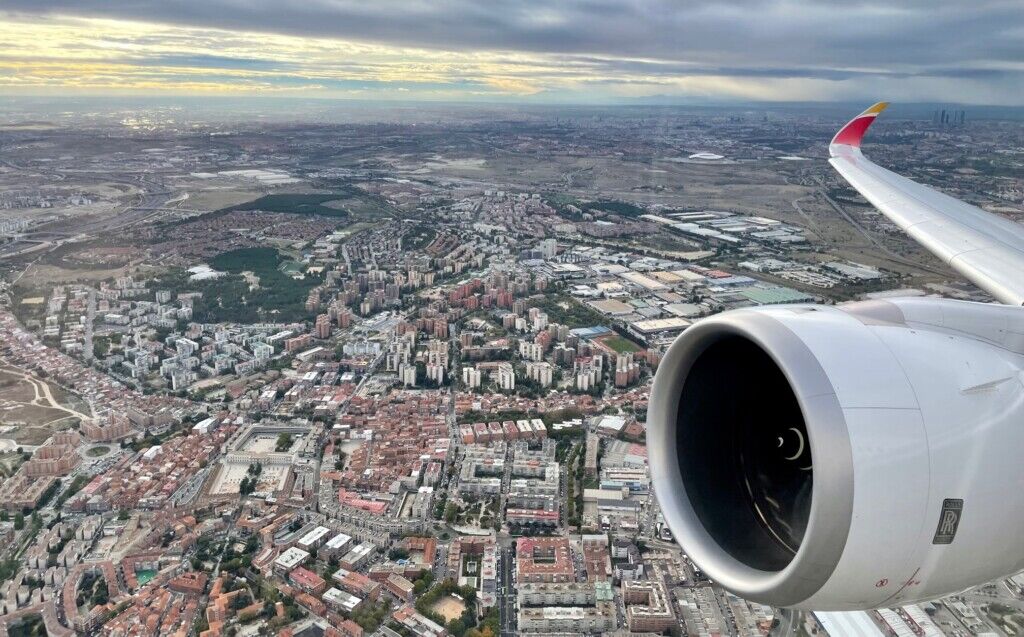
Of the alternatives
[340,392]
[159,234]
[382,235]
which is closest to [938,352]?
[340,392]

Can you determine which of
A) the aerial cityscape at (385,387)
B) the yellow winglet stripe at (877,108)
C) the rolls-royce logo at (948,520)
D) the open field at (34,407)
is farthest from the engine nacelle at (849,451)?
the open field at (34,407)

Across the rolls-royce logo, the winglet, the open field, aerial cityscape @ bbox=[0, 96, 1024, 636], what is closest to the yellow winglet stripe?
the winglet

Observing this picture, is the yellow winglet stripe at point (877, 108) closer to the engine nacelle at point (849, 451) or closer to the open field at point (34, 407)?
the engine nacelle at point (849, 451)

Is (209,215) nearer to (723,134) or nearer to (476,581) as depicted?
(476,581)

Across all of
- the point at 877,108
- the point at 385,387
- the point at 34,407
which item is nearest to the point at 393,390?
the point at 385,387

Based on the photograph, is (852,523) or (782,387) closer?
(852,523)

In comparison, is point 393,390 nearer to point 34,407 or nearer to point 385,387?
point 385,387

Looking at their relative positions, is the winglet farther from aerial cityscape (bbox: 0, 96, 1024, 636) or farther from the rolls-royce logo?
the rolls-royce logo
